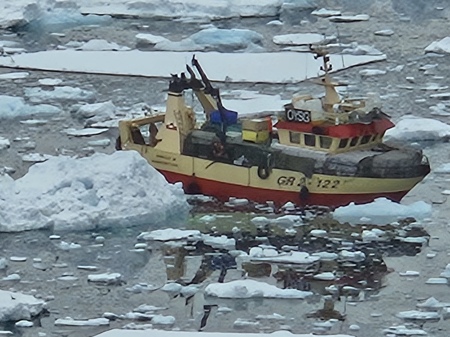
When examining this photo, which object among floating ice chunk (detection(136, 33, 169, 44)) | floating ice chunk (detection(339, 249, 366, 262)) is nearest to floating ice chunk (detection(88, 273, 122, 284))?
floating ice chunk (detection(339, 249, 366, 262))

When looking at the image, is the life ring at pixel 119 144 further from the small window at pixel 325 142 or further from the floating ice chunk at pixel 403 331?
the floating ice chunk at pixel 403 331

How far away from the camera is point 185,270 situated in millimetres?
11953

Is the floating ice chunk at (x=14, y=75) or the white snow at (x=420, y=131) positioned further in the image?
the floating ice chunk at (x=14, y=75)

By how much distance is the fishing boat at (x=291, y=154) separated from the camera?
13.6 m

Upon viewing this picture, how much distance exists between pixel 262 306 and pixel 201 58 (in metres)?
10.2

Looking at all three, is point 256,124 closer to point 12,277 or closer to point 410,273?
point 410,273

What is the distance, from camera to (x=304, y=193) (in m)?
13.7

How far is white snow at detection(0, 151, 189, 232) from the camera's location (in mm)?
12891

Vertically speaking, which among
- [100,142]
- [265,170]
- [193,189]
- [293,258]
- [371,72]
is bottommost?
[293,258]

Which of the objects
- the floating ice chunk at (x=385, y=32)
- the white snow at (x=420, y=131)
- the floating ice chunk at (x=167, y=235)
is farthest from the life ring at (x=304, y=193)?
the floating ice chunk at (x=385, y=32)

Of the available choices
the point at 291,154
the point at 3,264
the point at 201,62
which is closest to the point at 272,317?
the point at 3,264

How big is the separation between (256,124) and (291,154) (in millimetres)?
452

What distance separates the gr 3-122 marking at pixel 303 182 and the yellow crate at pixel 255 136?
0.49m

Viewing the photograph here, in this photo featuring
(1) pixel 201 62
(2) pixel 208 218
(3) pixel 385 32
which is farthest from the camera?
(3) pixel 385 32
